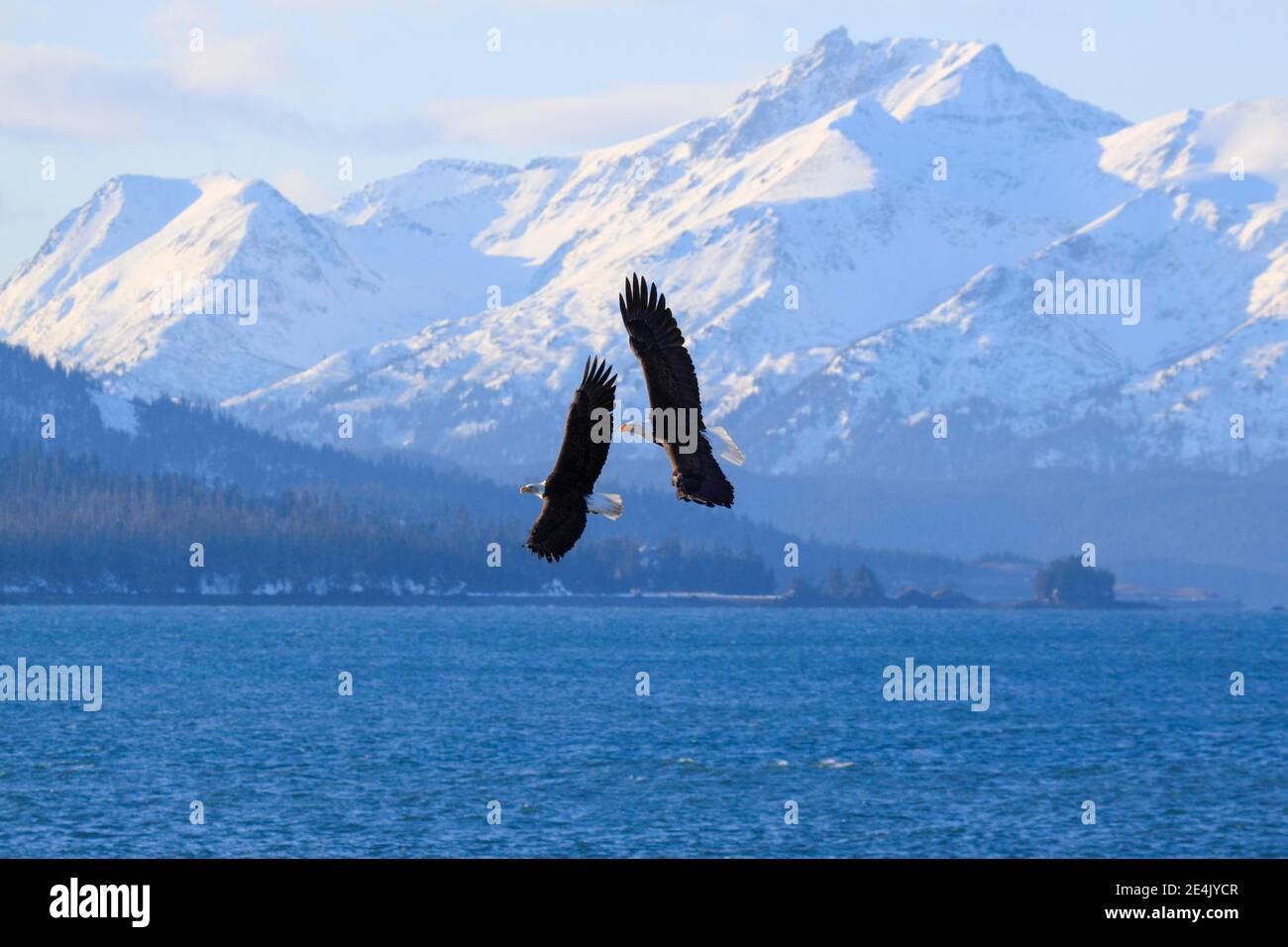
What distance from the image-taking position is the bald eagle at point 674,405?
85.7 feet

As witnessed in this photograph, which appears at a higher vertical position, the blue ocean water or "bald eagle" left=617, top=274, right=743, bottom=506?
"bald eagle" left=617, top=274, right=743, bottom=506

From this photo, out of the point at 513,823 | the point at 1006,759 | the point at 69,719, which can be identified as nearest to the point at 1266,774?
the point at 1006,759

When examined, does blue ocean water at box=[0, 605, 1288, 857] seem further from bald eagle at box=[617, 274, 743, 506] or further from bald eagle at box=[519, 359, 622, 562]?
bald eagle at box=[519, 359, 622, 562]

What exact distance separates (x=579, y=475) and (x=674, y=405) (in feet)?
5.04

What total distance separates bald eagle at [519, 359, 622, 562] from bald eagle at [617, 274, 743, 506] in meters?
0.49

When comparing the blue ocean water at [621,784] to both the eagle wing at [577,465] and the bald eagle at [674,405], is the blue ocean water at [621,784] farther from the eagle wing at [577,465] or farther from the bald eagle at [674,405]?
the eagle wing at [577,465]

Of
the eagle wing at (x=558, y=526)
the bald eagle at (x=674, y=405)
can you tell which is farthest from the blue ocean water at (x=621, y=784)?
the eagle wing at (x=558, y=526)

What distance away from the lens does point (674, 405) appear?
27.5m

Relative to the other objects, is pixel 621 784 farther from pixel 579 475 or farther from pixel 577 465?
pixel 577 465

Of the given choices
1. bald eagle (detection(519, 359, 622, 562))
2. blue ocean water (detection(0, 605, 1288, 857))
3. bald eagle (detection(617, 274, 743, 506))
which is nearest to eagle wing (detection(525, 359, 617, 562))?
bald eagle (detection(519, 359, 622, 562))

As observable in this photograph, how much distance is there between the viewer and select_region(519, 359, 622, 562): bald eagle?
2630cm

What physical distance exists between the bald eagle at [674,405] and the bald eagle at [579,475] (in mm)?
485

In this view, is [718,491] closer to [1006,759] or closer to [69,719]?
[1006,759]
